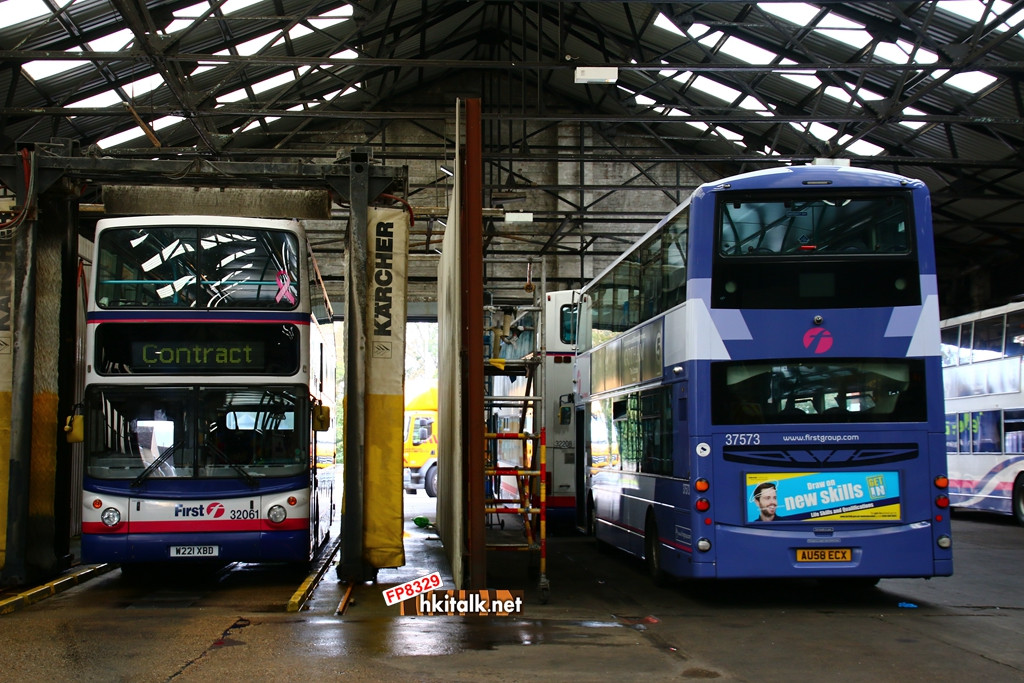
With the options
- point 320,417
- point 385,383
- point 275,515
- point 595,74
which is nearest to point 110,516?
point 275,515

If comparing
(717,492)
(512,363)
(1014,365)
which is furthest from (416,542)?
(1014,365)

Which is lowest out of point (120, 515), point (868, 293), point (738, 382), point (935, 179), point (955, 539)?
point (955, 539)

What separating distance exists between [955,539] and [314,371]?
1178cm

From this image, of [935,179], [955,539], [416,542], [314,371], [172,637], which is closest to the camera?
[172,637]

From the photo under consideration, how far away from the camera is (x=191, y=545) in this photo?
1076 centimetres

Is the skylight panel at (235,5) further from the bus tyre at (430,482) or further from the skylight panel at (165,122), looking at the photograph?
the bus tyre at (430,482)

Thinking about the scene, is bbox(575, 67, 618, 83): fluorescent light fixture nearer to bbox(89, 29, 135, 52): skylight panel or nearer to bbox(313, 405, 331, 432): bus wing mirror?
bbox(313, 405, 331, 432): bus wing mirror

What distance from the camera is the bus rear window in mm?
9805

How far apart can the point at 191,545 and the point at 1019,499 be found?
16220mm

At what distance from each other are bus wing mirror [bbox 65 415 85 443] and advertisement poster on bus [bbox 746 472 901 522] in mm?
6354

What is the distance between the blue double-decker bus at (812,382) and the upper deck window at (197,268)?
4.19 meters

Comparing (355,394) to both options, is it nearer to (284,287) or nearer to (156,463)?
(284,287)

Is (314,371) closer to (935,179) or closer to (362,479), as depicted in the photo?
(362,479)

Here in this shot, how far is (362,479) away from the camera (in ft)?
36.0
